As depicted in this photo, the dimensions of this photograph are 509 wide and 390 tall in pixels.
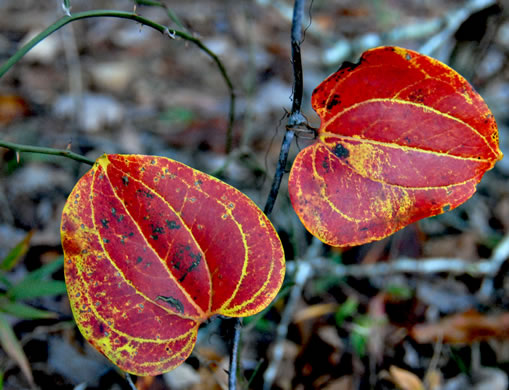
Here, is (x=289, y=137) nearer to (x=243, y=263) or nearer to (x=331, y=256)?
(x=243, y=263)

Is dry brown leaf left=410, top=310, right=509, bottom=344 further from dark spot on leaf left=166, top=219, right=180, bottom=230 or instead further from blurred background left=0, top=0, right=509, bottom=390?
dark spot on leaf left=166, top=219, right=180, bottom=230

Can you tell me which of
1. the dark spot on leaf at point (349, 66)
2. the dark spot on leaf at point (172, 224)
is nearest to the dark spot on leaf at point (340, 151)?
the dark spot on leaf at point (349, 66)

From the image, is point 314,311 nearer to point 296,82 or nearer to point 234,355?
point 234,355

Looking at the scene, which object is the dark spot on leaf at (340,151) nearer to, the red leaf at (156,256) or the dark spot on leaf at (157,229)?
the red leaf at (156,256)

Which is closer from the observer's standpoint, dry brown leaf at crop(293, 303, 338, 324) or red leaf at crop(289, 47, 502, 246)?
red leaf at crop(289, 47, 502, 246)

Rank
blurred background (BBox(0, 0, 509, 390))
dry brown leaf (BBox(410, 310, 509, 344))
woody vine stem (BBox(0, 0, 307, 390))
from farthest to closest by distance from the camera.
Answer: dry brown leaf (BBox(410, 310, 509, 344))
blurred background (BBox(0, 0, 509, 390))
woody vine stem (BBox(0, 0, 307, 390))

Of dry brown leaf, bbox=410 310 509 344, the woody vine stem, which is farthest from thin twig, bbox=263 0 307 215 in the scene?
dry brown leaf, bbox=410 310 509 344
